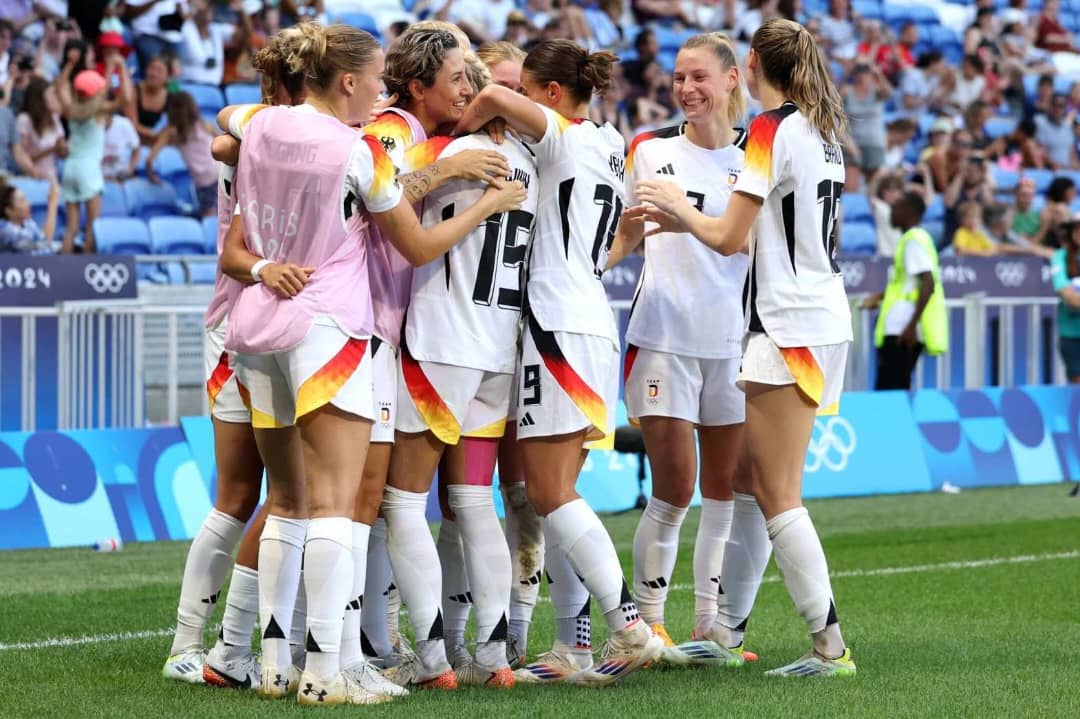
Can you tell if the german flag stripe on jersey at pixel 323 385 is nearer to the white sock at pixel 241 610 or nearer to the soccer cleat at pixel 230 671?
the white sock at pixel 241 610

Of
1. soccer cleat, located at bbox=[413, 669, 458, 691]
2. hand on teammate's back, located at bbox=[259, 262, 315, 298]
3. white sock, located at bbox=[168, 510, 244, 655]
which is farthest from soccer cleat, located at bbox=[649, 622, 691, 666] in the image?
hand on teammate's back, located at bbox=[259, 262, 315, 298]

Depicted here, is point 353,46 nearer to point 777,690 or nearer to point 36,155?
point 777,690

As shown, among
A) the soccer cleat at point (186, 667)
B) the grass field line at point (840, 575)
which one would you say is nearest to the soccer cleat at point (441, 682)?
the soccer cleat at point (186, 667)

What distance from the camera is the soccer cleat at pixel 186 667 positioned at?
5.73 meters

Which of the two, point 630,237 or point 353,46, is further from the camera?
point 630,237

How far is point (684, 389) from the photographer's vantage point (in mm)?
6211

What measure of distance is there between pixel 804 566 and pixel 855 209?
13.8 metres

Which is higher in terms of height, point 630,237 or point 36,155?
point 630,237

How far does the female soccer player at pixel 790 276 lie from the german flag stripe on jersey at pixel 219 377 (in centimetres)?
153

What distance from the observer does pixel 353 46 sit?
17.0 ft

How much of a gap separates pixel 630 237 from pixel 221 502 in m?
1.82

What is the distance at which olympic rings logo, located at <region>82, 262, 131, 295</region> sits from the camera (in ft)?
36.8

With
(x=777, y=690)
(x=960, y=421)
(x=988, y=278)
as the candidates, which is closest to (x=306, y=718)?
(x=777, y=690)

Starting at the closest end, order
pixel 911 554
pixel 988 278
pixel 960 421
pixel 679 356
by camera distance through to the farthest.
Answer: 1. pixel 679 356
2. pixel 911 554
3. pixel 960 421
4. pixel 988 278
